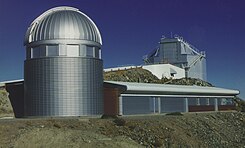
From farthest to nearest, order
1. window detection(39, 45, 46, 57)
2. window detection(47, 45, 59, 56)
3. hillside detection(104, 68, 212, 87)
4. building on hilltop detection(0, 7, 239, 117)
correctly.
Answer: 1. hillside detection(104, 68, 212, 87)
2. window detection(39, 45, 46, 57)
3. window detection(47, 45, 59, 56)
4. building on hilltop detection(0, 7, 239, 117)

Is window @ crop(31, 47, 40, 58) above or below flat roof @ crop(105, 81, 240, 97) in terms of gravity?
above

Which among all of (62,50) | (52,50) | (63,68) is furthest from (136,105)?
(52,50)

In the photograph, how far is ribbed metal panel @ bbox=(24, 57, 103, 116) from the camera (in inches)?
1587

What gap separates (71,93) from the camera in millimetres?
40500

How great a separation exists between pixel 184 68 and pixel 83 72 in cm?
6391

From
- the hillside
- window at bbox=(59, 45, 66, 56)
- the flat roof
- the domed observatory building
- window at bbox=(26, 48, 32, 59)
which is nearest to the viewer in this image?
the domed observatory building

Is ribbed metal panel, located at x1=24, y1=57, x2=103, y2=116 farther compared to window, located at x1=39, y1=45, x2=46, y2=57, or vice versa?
window, located at x1=39, y1=45, x2=46, y2=57

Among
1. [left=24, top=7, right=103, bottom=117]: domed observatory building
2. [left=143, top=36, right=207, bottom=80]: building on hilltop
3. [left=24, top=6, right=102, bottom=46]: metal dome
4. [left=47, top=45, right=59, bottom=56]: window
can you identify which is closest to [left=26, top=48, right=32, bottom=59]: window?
[left=24, top=7, right=103, bottom=117]: domed observatory building

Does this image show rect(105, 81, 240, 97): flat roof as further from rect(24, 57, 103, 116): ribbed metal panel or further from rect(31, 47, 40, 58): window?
rect(31, 47, 40, 58): window

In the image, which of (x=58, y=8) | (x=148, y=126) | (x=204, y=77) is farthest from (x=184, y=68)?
(x=148, y=126)

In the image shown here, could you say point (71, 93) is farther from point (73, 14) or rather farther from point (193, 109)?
point (193, 109)

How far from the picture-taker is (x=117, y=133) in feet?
94.1

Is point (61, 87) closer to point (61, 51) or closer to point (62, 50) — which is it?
point (61, 51)

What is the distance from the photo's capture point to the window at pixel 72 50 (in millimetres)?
41500
